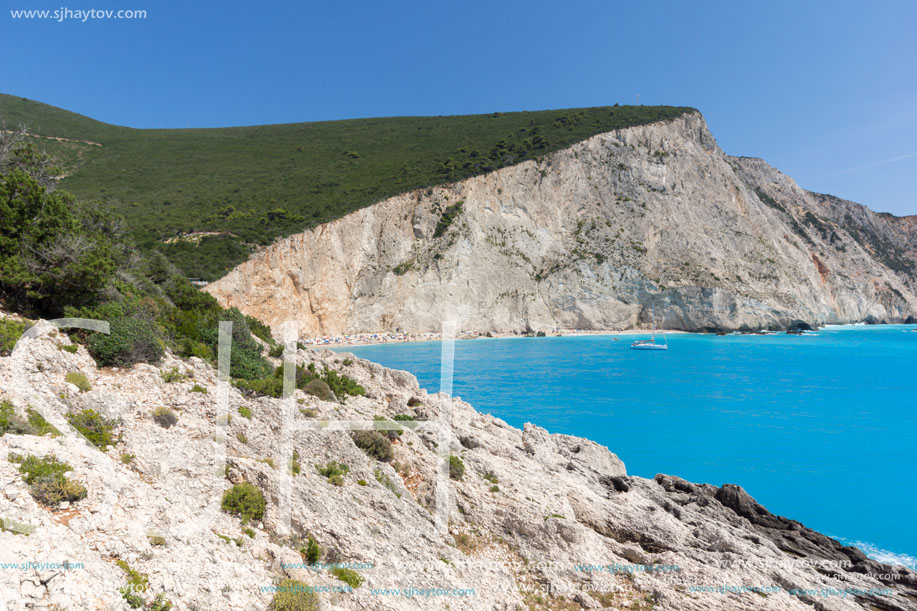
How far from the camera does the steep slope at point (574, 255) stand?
47000 millimetres

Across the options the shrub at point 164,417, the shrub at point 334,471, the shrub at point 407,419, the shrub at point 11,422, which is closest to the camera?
the shrub at point 11,422

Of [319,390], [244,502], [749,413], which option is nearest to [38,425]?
[244,502]

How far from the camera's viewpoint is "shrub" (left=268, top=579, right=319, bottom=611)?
14.6 ft

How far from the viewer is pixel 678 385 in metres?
28.2

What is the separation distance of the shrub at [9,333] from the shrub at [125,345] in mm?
891

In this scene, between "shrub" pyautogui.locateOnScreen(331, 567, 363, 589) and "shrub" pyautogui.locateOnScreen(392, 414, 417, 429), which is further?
"shrub" pyautogui.locateOnScreen(392, 414, 417, 429)

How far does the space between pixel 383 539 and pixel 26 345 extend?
5417mm

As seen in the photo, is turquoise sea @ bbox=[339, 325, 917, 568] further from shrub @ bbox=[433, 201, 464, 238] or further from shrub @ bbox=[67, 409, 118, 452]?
shrub @ bbox=[433, 201, 464, 238]

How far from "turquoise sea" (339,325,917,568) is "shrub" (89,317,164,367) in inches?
553

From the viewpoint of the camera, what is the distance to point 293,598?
4.54 meters

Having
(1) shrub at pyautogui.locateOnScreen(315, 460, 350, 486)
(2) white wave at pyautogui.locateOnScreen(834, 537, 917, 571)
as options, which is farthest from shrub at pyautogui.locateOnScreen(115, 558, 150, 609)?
(2) white wave at pyautogui.locateOnScreen(834, 537, 917, 571)

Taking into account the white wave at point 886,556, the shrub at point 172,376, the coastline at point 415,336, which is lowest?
the white wave at point 886,556

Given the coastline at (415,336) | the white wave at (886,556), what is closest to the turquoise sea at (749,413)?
the white wave at (886,556)

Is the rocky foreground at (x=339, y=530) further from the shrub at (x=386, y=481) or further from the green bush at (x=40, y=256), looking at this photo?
the green bush at (x=40, y=256)
